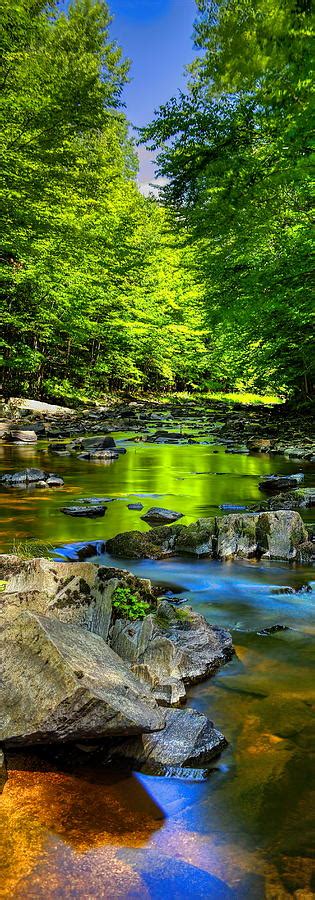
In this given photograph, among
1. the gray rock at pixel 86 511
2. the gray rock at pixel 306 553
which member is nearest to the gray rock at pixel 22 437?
the gray rock at pixel 86 511

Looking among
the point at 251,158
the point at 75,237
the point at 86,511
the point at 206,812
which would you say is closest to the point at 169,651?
the point at 206,812

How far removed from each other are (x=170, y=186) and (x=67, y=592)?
12.2 m

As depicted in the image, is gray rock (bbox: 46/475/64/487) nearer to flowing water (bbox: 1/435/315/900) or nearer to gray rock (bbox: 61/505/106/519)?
gray rock (bbox: 61/505/106/519)

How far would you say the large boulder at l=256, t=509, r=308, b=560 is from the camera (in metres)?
6.53

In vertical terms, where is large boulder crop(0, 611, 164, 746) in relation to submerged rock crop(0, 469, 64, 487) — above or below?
below

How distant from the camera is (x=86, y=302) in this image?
27.2 metres

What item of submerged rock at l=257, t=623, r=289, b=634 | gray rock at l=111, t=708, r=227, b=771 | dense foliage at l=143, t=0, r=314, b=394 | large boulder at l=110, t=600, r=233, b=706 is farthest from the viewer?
dense foliage at l=143, t=0, r=314, b=394

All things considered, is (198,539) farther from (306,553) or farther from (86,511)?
(86,511)

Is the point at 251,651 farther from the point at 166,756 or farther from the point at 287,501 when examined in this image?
the point at 287,501

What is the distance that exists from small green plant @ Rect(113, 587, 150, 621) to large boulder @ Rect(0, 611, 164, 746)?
3.18 feet

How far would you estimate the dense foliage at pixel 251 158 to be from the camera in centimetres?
984

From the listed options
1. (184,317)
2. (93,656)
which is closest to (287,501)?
(93,656)

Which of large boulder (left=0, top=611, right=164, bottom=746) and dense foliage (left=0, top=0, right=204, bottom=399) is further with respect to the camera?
dense foliage (left=0, top=0, right=204, bottom=399)

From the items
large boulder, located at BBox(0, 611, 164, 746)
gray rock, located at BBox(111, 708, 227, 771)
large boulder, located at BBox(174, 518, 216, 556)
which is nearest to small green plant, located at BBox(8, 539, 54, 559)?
large boulder, located at BBox(174, 518, 216, 556)
